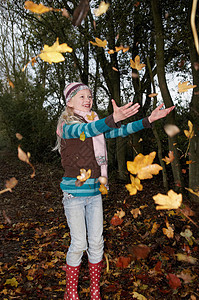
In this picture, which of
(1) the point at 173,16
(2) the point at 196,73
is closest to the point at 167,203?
(2) the point at 196,73

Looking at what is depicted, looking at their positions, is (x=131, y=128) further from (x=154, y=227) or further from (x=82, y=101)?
(x=154, y=227)

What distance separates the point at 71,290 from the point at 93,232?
55 cm

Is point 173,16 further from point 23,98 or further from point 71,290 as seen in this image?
point 23,98

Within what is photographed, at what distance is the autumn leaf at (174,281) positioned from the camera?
231cm

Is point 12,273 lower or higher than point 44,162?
lower

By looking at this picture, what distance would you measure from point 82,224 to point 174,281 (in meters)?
1.06

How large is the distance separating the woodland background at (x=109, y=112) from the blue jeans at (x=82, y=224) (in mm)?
577

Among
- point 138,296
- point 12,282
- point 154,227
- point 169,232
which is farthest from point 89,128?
point 154,227

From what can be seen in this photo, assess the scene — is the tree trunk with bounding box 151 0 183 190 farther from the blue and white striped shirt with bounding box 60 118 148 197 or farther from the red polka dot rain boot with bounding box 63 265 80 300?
the red polka dot rain boot with bounding box 63 265 80 300

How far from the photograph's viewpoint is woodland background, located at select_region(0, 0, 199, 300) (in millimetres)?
2968

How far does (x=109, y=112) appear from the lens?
22.4ft

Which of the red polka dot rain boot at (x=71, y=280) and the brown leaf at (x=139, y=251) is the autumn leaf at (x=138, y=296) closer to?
the red polka dot rain boot at (x=71, y=280)

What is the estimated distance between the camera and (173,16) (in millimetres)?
4930

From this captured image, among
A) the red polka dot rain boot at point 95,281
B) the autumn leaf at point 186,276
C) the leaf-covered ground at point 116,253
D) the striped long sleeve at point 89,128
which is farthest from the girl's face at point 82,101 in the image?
the autumn leaf at point 186,276
